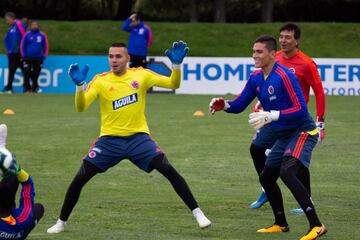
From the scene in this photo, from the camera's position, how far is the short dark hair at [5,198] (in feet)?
27.6

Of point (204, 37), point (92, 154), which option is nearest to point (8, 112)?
point (92, 154)

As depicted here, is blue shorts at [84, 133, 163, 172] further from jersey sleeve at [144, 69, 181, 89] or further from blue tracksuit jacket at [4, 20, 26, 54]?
blue tracksuit jacket at [4, 20, 26, 54]

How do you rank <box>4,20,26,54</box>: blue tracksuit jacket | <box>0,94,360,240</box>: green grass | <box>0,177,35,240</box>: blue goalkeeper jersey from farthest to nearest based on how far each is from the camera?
<box>4,20,26,54</box>: blue tracksuit jacket
<box>0,94,360,240</box>: green grass
<box>0,177,35,240</box>: blue goalkeeper jersey

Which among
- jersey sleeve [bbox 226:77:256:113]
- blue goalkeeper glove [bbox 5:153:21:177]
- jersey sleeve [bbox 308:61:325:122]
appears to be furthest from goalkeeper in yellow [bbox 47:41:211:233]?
jersey sleeve [bbox 308:61:325:122]

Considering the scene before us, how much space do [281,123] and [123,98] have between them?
5.44ft

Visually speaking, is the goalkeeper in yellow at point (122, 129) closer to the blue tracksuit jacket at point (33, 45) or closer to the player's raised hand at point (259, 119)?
the player's raised hand at point (259, 119)

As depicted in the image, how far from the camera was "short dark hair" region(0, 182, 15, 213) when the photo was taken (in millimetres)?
8414

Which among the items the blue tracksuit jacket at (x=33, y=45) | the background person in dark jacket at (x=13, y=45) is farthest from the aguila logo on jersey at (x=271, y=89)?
the blue tracksuit jacket at (x=33, y=45)

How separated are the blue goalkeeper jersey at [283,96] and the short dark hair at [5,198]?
2861 millimetres

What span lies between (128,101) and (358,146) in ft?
29.4

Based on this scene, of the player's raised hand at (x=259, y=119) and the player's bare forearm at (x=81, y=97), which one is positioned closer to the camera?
the player's raised hand at (x=259, y=119)

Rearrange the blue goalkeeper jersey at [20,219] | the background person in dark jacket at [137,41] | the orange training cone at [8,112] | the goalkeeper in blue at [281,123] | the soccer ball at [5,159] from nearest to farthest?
the soccer ball at [5,159]
the blue goalkeeper jersey at [20,219]
the goalkeeper in blue at [281,123]
the orange training cone at [8,112]
the background person in dark jacket at [137,41]

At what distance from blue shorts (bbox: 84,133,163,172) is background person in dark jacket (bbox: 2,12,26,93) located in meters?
20.3

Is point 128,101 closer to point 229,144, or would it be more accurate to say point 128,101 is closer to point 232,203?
point 232,203
